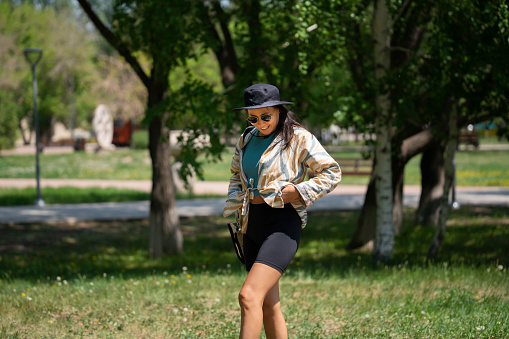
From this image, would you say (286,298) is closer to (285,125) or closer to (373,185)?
(285,125)

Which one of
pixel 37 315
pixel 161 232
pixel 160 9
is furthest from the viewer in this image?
pixel 161 232

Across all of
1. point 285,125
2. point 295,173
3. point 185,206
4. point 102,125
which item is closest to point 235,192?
point 295,173

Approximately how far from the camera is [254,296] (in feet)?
10.7

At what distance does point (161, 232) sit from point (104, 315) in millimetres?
4980

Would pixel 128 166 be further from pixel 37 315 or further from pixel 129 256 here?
pixel 37 315

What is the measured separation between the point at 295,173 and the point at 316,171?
12 centimetres

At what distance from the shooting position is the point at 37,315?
5043mm

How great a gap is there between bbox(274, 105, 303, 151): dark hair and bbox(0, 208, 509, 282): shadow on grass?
3.86 m

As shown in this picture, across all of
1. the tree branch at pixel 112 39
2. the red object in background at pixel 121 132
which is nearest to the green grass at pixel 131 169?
the tree branch at pixel 112 39

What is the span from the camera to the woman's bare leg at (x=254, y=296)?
10.7 ft

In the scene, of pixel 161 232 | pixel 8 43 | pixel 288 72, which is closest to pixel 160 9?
pixel 288 72

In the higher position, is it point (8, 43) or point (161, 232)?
point (8, 43)

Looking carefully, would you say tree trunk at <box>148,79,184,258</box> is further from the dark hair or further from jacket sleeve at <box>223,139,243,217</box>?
the dark hair

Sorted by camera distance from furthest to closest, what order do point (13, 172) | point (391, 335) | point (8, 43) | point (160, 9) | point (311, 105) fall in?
point (8, 43) → point (13, 172) → point (311, 105) → point (160, 9) → point (391, 335)
